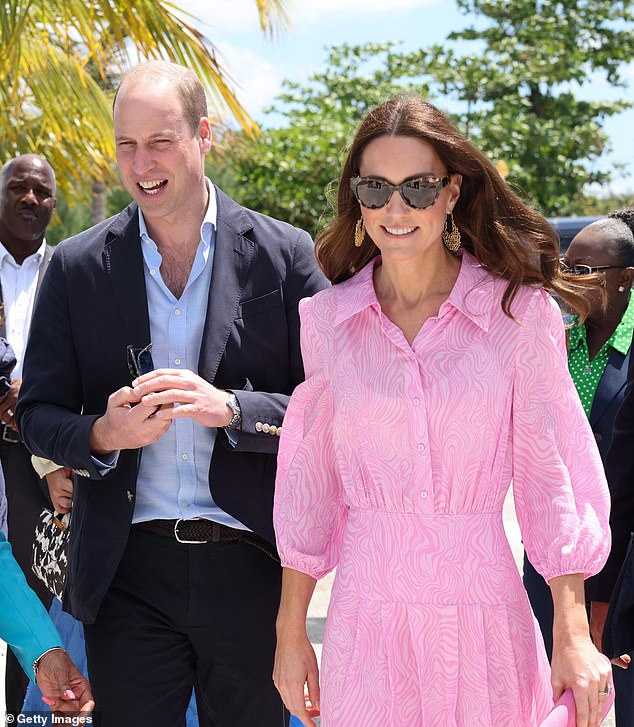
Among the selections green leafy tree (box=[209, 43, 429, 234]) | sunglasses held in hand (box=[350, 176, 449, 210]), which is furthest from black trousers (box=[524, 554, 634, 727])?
green leafy tree (box=[209, 43, 429, 234])

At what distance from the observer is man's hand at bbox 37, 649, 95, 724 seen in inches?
105

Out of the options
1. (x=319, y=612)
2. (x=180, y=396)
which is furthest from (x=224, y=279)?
(x=319, y=612)

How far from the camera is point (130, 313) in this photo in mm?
3084

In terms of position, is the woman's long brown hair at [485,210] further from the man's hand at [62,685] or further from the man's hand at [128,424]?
the man's hand at [62,685]

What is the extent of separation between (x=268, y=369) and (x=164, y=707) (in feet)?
3.15

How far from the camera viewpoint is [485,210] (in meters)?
2.69

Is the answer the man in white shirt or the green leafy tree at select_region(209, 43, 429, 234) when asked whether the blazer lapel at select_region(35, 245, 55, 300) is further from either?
the green leafy tree at select_region(209, 43, 429, 234)

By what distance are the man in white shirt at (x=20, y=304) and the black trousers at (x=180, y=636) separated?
144 cm

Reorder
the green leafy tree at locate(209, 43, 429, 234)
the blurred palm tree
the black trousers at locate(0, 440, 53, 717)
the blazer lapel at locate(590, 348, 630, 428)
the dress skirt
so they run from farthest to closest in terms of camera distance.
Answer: the green leafy tree at locate(209, 43, 429, 234) < the blurred palm tree < the black trousers at locate(0, 440, 53, 717) < the blazer lapel at locate(590, 348, 630, 428) < the dress skirt

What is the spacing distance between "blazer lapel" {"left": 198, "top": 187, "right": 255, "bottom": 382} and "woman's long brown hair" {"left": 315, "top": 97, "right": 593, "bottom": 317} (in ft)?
1.59

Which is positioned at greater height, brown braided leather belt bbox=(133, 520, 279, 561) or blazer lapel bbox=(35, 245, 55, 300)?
blazer lapel bbox=(35, 245, 55, 300)

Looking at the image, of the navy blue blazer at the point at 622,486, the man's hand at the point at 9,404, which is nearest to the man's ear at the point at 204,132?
the navy blue blazer at the point at 622,486

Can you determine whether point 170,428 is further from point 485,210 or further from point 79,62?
point 79,62

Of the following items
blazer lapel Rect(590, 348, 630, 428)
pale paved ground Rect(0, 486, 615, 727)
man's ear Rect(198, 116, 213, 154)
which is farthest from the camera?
pale paved ground Rect(0, 486, 615, 727)
